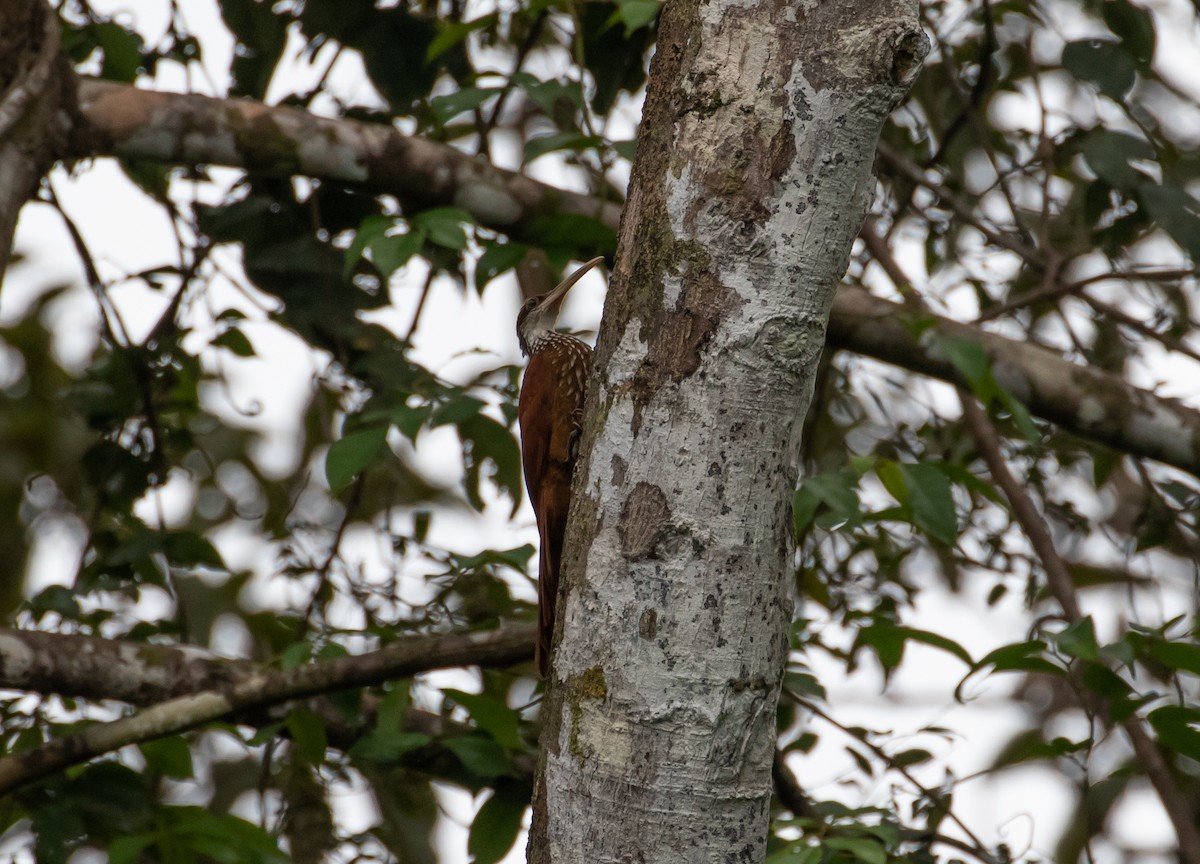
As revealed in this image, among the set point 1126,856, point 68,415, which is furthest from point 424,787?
point 1126,856

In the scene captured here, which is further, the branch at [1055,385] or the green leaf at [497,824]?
the branch at [1055,385]

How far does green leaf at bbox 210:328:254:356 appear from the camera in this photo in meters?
2.96

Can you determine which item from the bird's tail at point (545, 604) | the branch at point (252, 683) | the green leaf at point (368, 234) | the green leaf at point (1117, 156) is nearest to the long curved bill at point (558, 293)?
the green leaf at point (368, 234)

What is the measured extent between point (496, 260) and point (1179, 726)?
1.64 meters

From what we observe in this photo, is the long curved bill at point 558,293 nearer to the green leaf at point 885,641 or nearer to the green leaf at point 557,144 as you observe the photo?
the green leaf at point 557,144

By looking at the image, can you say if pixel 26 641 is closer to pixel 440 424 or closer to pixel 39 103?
pixel 440 424

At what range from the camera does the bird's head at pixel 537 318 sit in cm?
312

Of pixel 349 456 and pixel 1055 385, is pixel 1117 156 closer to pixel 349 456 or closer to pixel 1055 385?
pixel 1055 385

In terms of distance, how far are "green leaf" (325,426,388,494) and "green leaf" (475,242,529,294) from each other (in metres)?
0.52

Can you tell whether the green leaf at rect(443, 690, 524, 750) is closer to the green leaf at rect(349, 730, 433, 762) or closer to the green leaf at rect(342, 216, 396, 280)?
the green leaf at rect(349, 730, 433, 762)

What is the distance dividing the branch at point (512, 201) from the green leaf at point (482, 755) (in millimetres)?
1250

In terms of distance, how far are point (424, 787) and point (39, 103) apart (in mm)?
1887

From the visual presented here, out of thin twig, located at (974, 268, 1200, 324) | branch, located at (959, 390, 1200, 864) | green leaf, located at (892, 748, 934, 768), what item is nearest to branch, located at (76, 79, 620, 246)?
thin twig, located at (974, 268, 1200, 324)

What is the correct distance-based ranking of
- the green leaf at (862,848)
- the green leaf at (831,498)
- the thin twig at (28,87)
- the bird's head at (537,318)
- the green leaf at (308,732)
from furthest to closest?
1. the bird's head at (537,318)
2. the thin twig at (28,87)
3. the green leaf at (308,732)
4. the green leaf at (831,498)
5. the green leaf at (862,848)
